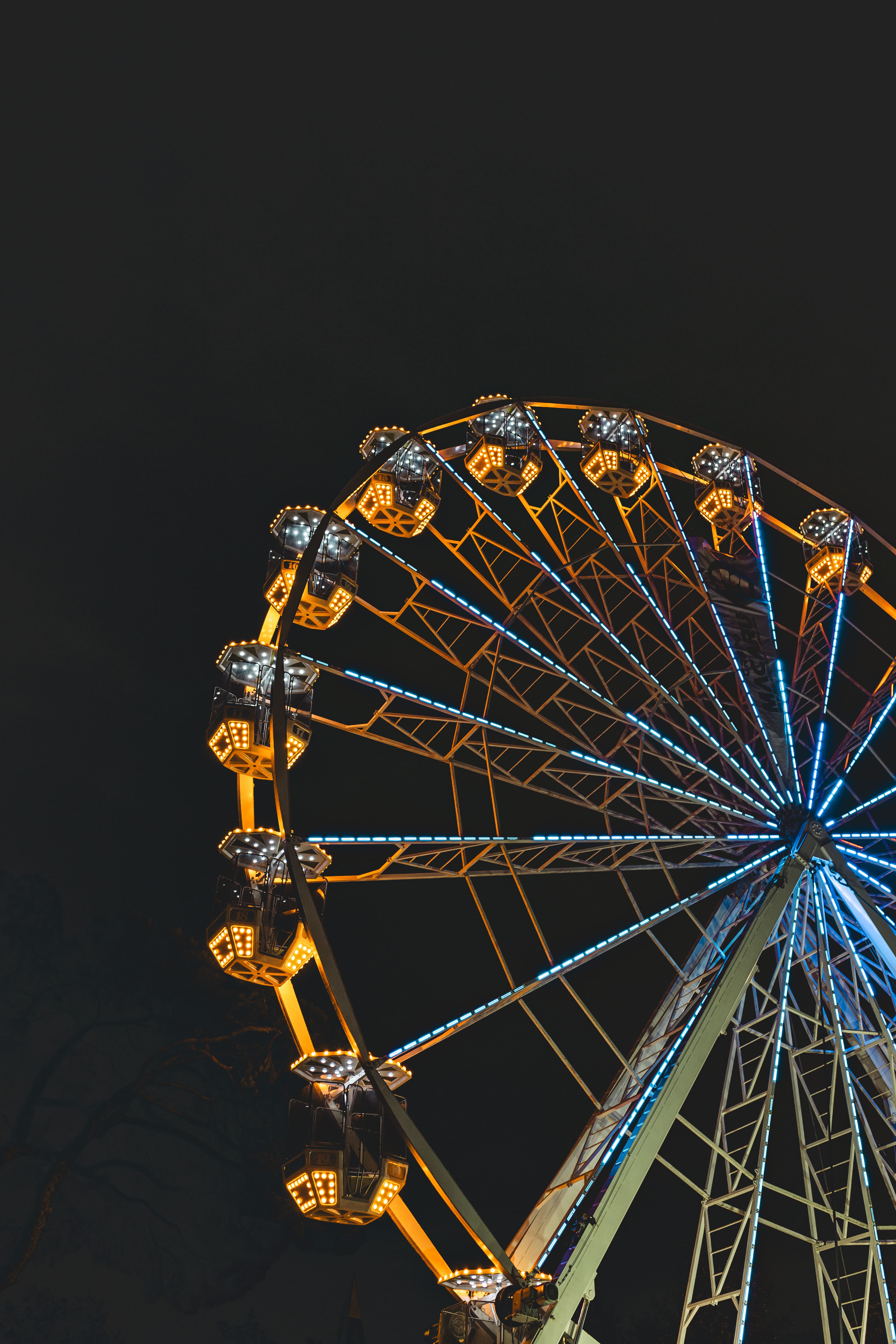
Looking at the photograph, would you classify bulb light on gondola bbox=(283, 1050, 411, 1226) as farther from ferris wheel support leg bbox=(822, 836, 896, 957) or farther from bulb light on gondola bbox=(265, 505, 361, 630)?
bulb light on gondola bbox=(265, 505, 361, 630)

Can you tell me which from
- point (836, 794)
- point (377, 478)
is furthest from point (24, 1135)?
point (836, 794)

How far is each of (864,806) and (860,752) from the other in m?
0.67

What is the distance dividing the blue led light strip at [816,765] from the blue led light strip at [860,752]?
5.5 inches

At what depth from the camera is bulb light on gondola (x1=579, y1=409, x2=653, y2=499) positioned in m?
12.1

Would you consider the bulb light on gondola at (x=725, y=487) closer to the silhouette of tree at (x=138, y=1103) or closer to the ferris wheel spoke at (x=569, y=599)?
the ferris wheel spoke at (x=569, y=599)

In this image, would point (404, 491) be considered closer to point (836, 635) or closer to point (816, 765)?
point (836, 635)

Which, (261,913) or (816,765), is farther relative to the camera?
(816,765)

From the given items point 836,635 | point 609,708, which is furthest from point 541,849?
point 836,635

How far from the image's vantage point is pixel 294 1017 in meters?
8.47

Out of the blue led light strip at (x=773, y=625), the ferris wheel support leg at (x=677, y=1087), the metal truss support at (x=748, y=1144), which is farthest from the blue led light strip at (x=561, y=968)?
the blue led light strip at (x=773, y=625)

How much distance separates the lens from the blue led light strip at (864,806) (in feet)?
30.6

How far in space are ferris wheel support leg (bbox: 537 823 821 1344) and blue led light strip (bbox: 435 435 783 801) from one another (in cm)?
85

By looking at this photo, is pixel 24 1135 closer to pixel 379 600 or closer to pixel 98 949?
pixel 98 949

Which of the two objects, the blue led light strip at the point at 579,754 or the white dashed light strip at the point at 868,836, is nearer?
the blue led light strip at the point at 579,754
